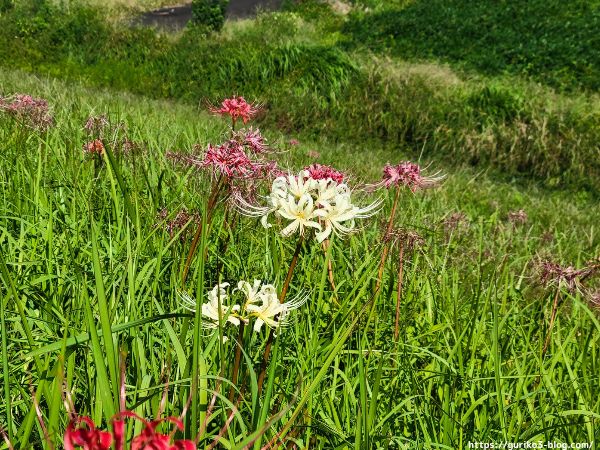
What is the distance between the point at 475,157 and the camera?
10.7 meters

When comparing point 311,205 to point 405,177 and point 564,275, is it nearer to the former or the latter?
point 405,177

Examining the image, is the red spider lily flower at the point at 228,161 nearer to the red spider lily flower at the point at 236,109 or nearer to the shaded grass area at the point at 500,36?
the red spider lily flower at the point at 236,109

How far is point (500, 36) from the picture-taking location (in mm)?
15992

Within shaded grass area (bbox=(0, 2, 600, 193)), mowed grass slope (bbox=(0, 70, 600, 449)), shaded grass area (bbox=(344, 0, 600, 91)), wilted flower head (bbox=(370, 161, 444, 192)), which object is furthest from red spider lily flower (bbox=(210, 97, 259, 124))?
shaded grass area (bbox=(344, 0, 600, 91))

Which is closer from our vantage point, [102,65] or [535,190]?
[535,190]

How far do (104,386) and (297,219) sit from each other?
1.95 feet

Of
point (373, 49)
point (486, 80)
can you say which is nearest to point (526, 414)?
point (486, 80)

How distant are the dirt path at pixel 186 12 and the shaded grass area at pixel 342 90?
4493 mm

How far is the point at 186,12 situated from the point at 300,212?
22.7 meters

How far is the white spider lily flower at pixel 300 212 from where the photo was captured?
1.26 m

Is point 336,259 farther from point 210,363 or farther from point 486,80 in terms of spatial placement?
point 486,80

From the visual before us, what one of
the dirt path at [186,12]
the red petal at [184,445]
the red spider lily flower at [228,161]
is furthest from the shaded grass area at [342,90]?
the red petal at [184,445]

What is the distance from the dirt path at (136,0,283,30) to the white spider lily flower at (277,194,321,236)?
1967 centimetres

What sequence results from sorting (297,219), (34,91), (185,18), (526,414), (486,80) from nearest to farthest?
(297,219), (526,414), (34,91), (486,80), (185,18)
